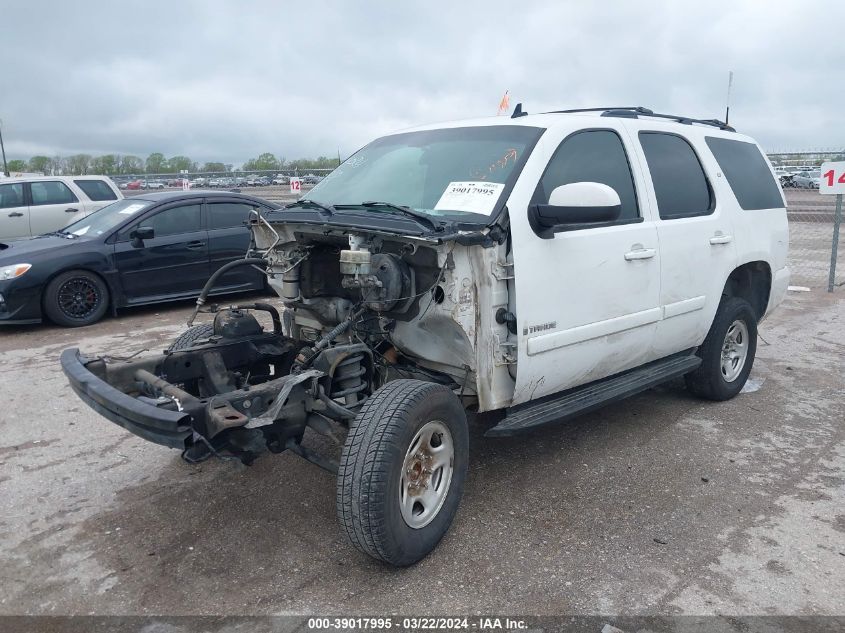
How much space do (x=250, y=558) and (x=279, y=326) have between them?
181 centimetres

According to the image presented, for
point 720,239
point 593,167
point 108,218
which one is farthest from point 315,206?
point 108,218

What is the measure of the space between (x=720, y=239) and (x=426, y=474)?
2.80m

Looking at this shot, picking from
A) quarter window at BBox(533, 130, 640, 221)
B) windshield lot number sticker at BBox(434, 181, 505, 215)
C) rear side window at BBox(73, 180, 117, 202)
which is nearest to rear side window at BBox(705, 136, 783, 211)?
quarter window at BBox(533, 130, 640, 221)

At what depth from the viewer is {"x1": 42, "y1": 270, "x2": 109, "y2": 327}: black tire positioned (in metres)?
7.87

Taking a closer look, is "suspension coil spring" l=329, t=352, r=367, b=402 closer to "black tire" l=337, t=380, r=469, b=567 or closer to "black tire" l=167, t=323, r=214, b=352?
"black tire" l=337, t=380, r=469, b=567

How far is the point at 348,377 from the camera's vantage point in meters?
3.69

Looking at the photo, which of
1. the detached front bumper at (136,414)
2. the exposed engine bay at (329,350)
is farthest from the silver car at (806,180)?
the detached front bumper at (136,414)

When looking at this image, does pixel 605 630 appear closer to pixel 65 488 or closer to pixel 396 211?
pixel 396 211

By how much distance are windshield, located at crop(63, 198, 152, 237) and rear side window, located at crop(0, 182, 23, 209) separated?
4084 mm

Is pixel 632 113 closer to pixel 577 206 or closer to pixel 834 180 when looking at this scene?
pixel 577 206

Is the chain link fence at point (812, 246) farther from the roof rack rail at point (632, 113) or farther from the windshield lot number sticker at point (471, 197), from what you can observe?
the windshield lot number sticker at point (471, 197)

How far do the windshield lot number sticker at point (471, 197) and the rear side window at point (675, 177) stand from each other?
1.37 meters

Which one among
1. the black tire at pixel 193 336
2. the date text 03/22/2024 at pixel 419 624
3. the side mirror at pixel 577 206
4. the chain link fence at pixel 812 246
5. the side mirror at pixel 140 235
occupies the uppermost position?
the side mirror at pixel 577 206

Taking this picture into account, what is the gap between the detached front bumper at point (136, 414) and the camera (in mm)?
2840
